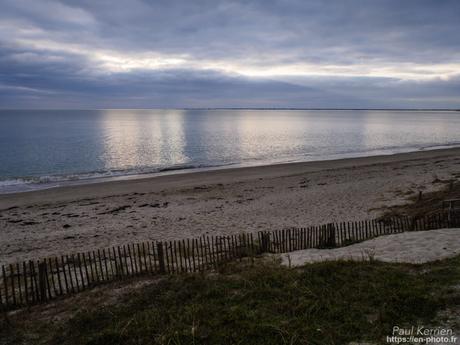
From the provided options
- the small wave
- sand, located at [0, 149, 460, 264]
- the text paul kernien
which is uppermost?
the text paul kernien

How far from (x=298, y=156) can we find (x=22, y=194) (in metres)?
32.9

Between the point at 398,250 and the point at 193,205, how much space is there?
12.4 metres

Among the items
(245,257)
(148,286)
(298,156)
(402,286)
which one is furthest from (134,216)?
(298,156)

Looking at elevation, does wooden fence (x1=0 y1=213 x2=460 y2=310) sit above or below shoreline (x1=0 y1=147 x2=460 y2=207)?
above

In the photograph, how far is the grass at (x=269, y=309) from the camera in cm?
501

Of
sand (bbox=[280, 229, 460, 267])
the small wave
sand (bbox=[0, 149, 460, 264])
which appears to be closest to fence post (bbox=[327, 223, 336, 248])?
sand (bbox=[280, 229, 460, 267])

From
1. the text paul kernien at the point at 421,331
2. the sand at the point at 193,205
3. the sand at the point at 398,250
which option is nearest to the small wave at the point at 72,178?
the sand at the point at 193,205

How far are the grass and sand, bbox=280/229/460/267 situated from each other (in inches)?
39.8

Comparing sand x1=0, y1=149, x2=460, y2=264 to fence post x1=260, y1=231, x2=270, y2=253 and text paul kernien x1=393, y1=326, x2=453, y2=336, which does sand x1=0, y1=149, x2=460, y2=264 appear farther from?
text paul kernien x1=393, y1=326, x2=453, y2=336

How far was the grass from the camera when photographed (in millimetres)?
5012

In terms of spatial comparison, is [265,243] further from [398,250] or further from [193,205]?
[193,205]

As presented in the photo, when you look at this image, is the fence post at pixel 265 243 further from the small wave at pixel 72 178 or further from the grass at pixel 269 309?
the small wave at pixel 72 178

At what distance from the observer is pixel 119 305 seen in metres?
6.46

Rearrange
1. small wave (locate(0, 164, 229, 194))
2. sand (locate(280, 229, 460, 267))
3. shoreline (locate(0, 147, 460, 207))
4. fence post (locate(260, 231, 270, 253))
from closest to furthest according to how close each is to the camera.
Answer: sand (locate(280, 229, 460, 267))
fence post (locate(260, 231, 270, 253))
shoreline (locate(0, 147, 460, 207))
small wave (locate(0, 164, 229, 194))
